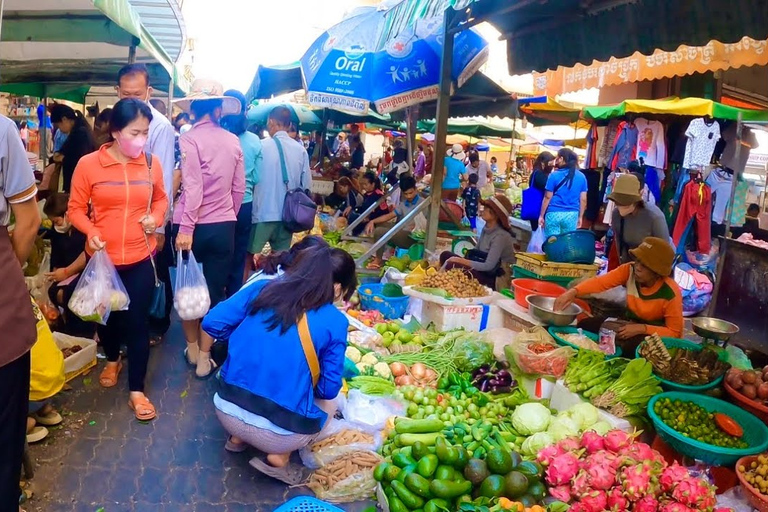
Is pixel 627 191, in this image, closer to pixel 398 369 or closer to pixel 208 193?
pixel 398 369

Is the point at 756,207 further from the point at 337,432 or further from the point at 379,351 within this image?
the point at 337,432

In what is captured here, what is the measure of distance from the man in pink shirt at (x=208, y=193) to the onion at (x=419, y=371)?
62.8 inches

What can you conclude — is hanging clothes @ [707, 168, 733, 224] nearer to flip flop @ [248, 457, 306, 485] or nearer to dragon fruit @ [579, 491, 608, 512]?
dragon fruit @ [579, 491, 608, 512]

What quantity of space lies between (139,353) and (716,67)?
28.2 feet

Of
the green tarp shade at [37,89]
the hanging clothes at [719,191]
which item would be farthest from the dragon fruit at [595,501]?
the green tarp shade at [37,89]

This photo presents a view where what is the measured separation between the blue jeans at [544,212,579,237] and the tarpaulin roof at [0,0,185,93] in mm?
5030

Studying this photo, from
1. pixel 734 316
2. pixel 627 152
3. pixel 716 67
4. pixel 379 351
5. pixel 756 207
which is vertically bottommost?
pixel 379 351

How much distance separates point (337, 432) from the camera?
3756 mm

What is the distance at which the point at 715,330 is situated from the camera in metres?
4.48

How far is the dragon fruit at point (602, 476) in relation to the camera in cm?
304

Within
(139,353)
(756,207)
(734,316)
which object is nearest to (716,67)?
(756,207)

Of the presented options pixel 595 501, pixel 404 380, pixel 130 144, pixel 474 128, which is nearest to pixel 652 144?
pixel 404 380

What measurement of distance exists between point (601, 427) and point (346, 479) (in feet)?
5.24

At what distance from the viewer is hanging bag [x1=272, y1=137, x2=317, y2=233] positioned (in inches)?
228
